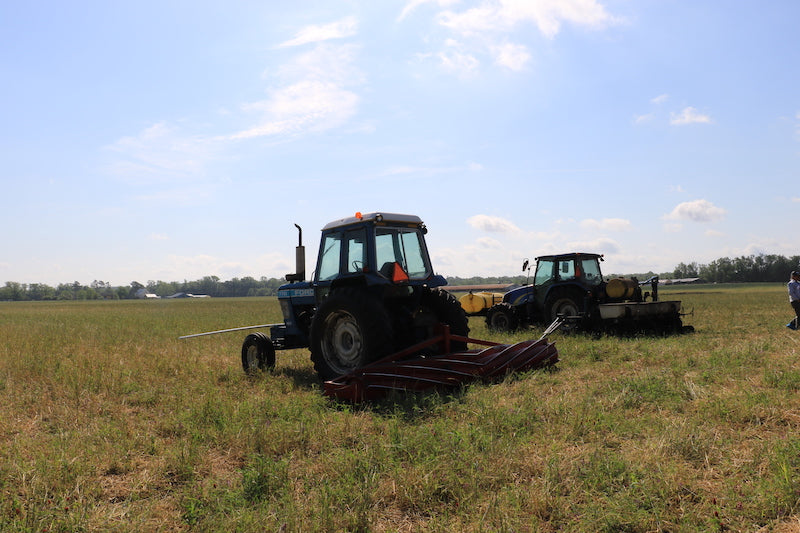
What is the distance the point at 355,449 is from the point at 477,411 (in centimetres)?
152

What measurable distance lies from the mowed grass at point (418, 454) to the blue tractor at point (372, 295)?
0.76 m

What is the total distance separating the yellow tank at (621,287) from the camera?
13.1m

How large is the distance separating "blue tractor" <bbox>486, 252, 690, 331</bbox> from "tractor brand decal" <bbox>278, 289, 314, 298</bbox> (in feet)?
21.8

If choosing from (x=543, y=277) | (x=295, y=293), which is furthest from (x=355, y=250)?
(x=543, y=277)

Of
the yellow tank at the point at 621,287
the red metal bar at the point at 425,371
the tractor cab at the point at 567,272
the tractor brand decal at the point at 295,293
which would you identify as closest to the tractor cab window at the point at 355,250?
the tractor brand decal at the point at 295,293

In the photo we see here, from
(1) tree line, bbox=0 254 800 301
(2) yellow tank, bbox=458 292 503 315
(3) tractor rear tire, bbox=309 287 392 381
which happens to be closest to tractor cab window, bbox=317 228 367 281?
(3) tractor rear tire, bbox=309 287 392 381

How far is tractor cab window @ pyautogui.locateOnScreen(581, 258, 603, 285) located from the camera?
43.8 ft

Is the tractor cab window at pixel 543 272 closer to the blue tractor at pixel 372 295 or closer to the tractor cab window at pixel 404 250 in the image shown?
the blue tractor at pixel 372 295

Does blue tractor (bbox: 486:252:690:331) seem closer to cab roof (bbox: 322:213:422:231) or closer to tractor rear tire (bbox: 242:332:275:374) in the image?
cab roof (bbox: 322:213:422:231)

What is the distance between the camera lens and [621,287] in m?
13.0

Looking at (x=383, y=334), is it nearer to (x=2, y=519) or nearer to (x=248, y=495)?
(x=248, y=495)

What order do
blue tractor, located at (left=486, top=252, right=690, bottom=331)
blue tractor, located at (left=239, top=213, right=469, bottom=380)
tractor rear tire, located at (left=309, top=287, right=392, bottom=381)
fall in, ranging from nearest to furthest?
tractor rear tire, located at (left=309, top=287, right=392, bottom=381) → blue tractor, located at (left=239, top=213, right=469, bottom=380) → blue tractor, located at (left=486, top=252, right=690, bottom=331)

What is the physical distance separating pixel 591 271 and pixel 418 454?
10267 mm

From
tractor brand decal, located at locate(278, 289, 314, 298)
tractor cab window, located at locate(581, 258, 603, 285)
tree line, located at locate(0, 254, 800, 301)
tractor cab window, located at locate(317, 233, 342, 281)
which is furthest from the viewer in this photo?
tree line, located at locate(0, 254, 800, 301)
